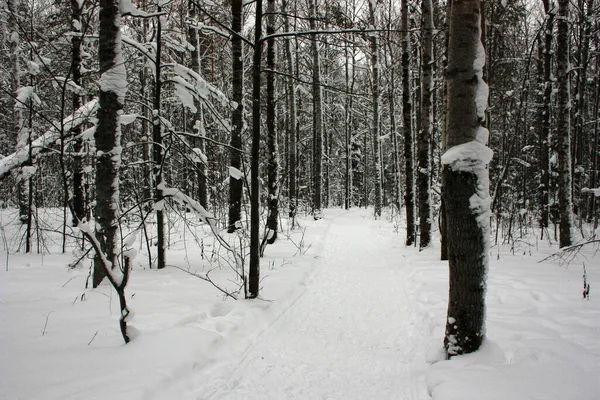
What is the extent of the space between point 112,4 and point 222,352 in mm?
4676

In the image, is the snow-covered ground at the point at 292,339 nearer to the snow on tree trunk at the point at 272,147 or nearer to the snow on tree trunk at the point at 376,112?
the snow on tree trunk at the point at 272,147

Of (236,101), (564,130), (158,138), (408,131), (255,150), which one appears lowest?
(255,150)

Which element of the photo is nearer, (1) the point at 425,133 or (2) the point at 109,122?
(2) the point at 109,122

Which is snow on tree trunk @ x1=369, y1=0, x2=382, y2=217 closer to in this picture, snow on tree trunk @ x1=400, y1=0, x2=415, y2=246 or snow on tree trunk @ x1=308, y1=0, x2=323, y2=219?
snow on tree trunk @ x1=308, y1=0, x2=323, y2=219

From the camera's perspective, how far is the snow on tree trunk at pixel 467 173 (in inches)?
118

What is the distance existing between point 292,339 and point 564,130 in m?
9.18

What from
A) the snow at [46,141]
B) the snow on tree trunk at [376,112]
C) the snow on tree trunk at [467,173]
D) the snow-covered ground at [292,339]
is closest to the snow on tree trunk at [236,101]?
the snow-covered ground at [292,339]

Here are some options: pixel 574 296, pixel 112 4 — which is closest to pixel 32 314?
pixel 112 4

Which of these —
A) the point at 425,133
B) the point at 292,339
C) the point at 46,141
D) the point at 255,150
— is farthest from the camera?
the point at 425,133

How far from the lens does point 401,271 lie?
7340mm

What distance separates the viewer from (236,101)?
9250 millimetres

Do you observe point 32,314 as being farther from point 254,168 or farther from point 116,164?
point 254,168

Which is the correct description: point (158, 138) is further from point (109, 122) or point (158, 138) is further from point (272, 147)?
point (272, 147)

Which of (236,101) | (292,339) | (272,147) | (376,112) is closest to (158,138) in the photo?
(236,101)
